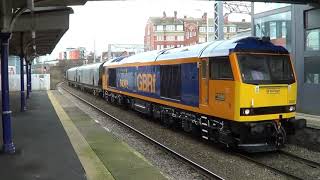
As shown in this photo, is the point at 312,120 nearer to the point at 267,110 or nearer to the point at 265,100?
the point at 267,110

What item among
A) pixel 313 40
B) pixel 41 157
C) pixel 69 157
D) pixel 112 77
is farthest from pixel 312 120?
pixel 112 77

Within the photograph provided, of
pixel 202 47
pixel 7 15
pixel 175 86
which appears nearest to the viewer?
pixel 7 15

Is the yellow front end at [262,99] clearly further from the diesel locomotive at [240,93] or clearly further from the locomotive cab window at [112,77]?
the locomotive cab window at [112,77]

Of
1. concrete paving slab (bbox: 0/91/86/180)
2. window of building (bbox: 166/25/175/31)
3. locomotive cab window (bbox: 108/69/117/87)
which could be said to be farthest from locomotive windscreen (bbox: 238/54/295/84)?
window of building (bbox: 166/25/175/31)

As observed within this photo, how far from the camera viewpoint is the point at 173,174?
10258 millimetres

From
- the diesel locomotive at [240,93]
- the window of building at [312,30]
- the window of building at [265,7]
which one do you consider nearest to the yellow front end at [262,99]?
the diesel locomotive at [240,93]

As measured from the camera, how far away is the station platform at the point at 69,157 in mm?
9086

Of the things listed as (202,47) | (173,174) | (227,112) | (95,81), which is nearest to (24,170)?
(173,174)

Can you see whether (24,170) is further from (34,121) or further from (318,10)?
(318,10)

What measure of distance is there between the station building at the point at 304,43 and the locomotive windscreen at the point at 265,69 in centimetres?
670

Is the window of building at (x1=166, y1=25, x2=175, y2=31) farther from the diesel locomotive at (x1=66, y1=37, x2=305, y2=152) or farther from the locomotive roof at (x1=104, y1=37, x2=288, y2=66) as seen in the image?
the locomotive roof at (x1=104, y1=37, x2=288, y2=66)

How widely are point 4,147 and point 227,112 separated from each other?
5.46 meters

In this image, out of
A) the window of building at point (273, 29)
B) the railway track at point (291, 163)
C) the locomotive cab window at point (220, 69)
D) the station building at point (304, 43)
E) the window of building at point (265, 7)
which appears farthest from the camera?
the window of building at point (273, 29)

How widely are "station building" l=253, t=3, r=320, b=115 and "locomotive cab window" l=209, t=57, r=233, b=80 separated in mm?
7522
